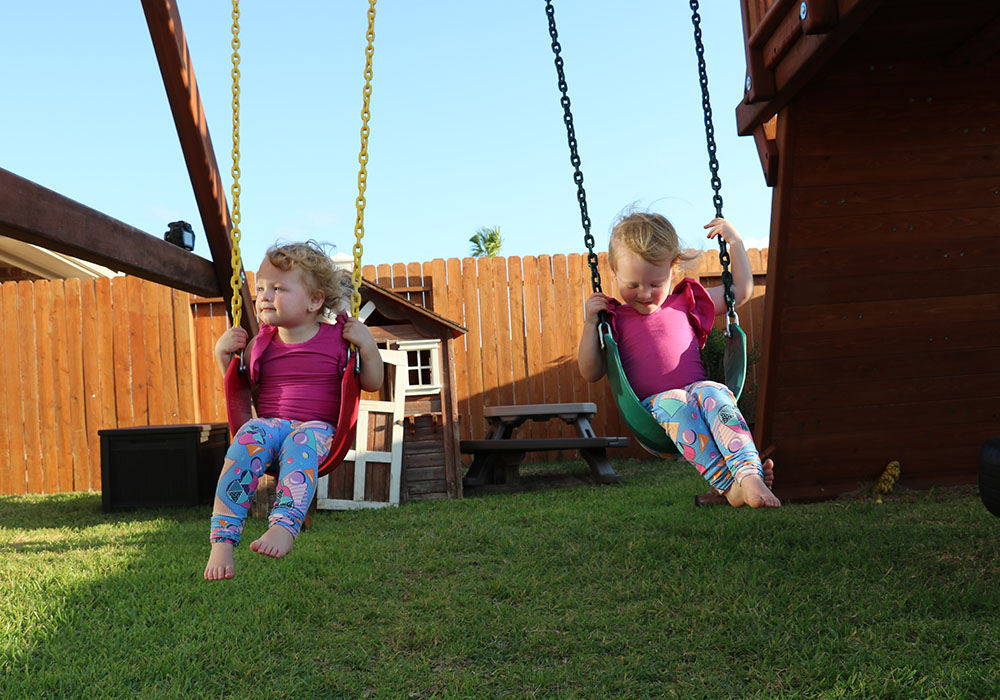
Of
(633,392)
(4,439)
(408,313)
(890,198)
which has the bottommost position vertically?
(4,439)

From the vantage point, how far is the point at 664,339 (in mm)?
2996

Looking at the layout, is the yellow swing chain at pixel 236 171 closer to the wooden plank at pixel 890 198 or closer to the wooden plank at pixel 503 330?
the wooden plank at pixel 890 198

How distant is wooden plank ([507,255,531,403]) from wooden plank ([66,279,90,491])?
14.7ft

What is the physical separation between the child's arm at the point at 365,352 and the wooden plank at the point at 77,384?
684 cm

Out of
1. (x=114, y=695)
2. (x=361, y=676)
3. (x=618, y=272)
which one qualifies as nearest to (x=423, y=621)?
(x=361, y=676)

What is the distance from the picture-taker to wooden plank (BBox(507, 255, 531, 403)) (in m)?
8.47

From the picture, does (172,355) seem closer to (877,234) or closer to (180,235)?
(180,235)

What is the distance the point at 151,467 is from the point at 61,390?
2374 mm

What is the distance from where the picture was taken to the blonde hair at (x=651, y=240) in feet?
9.22

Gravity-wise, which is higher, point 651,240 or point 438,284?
point 438,284

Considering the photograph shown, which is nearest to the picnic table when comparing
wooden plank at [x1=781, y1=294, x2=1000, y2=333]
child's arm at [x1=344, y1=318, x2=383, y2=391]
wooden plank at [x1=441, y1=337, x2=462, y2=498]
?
wooden plank at [x1=441, y1=337, x2=462, y2=498]

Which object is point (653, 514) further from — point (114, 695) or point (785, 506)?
point (114, 695)

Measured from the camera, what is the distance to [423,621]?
378 centimetres

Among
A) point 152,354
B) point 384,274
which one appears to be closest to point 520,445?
point 384,274
